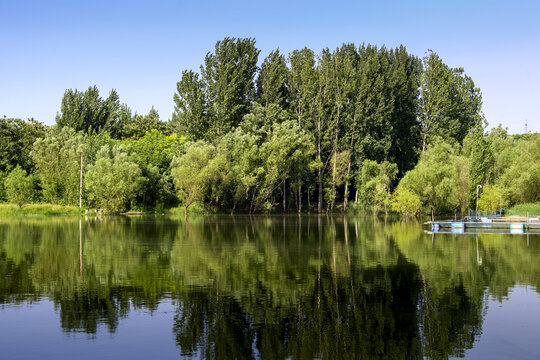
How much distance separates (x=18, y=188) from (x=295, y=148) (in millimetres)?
44833

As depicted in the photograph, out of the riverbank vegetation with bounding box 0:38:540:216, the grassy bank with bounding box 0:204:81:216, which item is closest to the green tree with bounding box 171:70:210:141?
the riverbank vegetation with bounding box 0:38:540:216

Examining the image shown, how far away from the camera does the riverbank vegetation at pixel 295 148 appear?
265 feet

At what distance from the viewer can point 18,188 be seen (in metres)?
87.1

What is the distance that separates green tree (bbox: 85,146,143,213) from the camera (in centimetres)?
8012

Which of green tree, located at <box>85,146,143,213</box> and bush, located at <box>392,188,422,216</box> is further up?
green tree, located at <box>85,146,143,213</box>

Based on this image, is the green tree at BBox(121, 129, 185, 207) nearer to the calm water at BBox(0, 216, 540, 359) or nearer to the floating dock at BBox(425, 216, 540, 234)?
the floating dock at BBox(425, 216, 540, 234)

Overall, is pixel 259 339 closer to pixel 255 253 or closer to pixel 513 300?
pixel 513 300

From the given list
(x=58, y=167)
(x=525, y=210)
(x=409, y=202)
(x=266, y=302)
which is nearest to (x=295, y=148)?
(x=409, y=202)

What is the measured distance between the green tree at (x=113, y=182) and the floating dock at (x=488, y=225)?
44.4 meters

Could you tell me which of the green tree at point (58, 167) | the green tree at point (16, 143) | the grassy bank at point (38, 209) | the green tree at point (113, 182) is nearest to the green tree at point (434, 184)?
the green tree at point (113, 182)

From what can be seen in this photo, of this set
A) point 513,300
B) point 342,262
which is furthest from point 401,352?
point 342,262

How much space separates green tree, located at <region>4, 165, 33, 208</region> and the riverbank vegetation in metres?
0.17

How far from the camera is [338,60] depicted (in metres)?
95.0

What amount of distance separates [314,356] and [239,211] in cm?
7654
